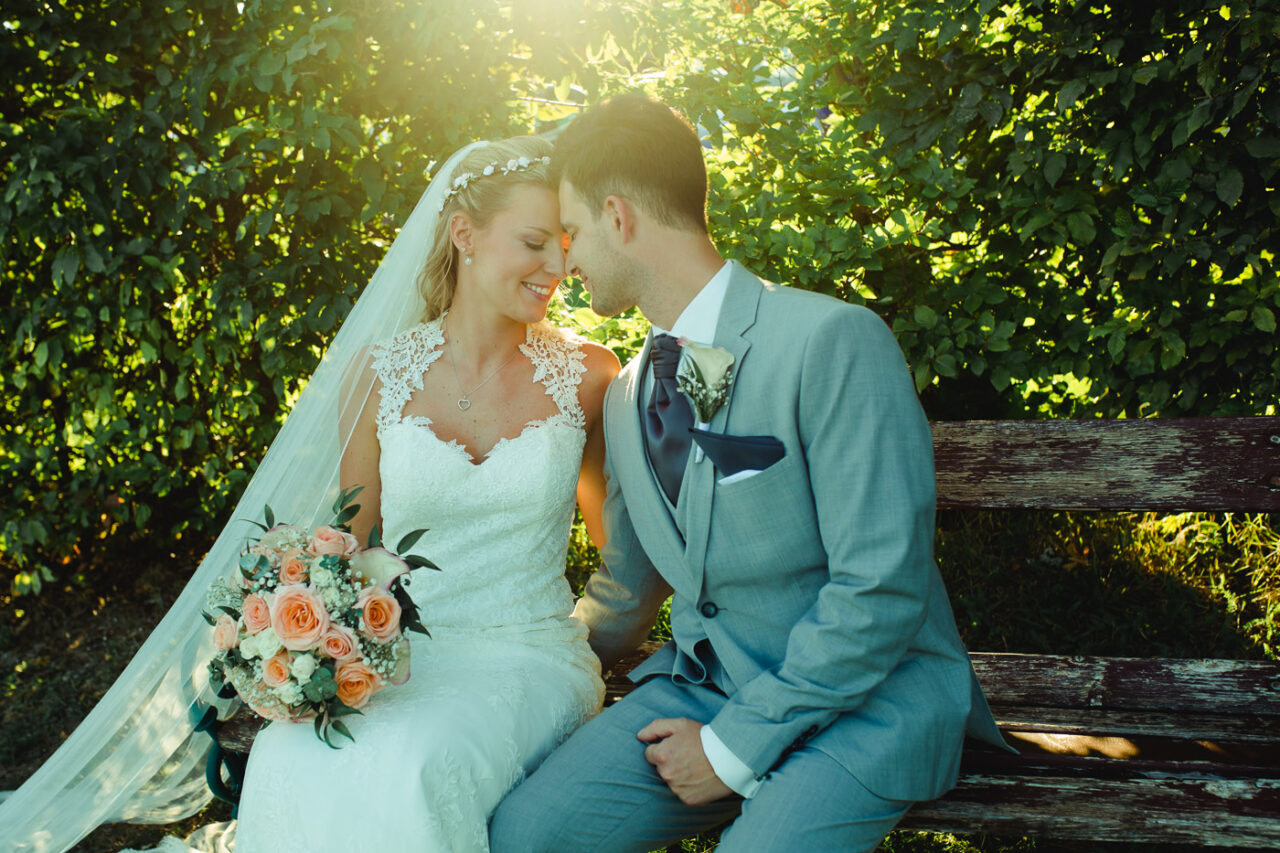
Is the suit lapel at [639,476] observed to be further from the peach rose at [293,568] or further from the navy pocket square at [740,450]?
the peach rose at [293,568]

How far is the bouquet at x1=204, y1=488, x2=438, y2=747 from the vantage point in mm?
2102

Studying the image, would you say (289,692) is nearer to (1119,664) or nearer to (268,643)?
(268,643)

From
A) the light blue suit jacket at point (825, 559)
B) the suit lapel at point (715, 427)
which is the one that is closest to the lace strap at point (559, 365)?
the light blue suit jacket at point (825, 559)

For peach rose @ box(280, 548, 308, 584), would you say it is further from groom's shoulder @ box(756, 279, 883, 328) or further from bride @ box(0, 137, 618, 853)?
groom's shoulder @ box(756, 279, 883, 328)

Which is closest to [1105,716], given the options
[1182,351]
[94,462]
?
[1182,351]

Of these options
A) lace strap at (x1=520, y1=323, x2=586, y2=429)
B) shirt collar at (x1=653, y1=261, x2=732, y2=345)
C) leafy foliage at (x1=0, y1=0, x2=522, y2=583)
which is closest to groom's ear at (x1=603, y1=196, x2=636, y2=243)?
shirt collar at (x1=653, y1=261, x2=732, y2=345)

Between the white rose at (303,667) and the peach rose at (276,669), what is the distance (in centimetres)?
2

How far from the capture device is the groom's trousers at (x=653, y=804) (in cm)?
196

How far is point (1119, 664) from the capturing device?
2957 millimetres

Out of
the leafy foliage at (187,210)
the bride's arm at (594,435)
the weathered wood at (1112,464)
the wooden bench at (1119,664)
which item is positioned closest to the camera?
the wooden bench at (1119,664)

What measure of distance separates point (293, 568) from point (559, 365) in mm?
1143

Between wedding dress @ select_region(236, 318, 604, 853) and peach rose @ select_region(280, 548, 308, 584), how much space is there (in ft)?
1.28

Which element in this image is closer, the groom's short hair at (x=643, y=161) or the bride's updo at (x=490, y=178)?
the groom's short hair at (x=643, y=161)

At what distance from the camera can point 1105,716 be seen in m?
2.92
